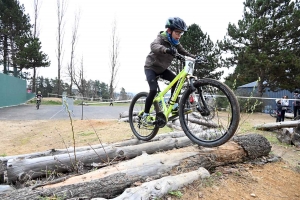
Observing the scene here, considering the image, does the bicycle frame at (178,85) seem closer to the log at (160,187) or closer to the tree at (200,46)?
the log at (160,187)

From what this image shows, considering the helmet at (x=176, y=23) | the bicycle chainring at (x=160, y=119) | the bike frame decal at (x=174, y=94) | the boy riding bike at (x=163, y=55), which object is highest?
the helmet at (x=176, y=23)

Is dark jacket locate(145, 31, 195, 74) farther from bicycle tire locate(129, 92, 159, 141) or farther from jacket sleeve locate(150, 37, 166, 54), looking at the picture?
bicycle tire locate(129, 92, 159, 141)

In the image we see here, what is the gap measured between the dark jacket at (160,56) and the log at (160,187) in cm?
173

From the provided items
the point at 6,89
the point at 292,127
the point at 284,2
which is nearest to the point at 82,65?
the point at 6,89

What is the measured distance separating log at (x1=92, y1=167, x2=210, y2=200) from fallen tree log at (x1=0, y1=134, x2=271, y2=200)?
20 cm

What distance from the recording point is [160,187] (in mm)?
2305

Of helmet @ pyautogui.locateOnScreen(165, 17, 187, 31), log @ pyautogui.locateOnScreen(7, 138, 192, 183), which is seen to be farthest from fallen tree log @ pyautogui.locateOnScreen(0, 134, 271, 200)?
helmet @ pyautogui.locateOnScreen(165, 17, 187, 31)

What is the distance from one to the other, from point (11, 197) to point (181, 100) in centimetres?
219

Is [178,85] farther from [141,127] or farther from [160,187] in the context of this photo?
[160,187]

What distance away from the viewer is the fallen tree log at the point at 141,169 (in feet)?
7.09

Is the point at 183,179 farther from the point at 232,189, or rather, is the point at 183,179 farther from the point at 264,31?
the point at 264,31

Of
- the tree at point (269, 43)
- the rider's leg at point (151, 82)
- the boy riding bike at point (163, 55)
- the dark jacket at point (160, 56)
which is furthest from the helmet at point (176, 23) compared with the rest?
the tree at point (269, 43)

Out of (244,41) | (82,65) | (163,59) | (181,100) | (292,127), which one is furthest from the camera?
(82,65)

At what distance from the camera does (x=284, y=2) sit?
57.1ft
